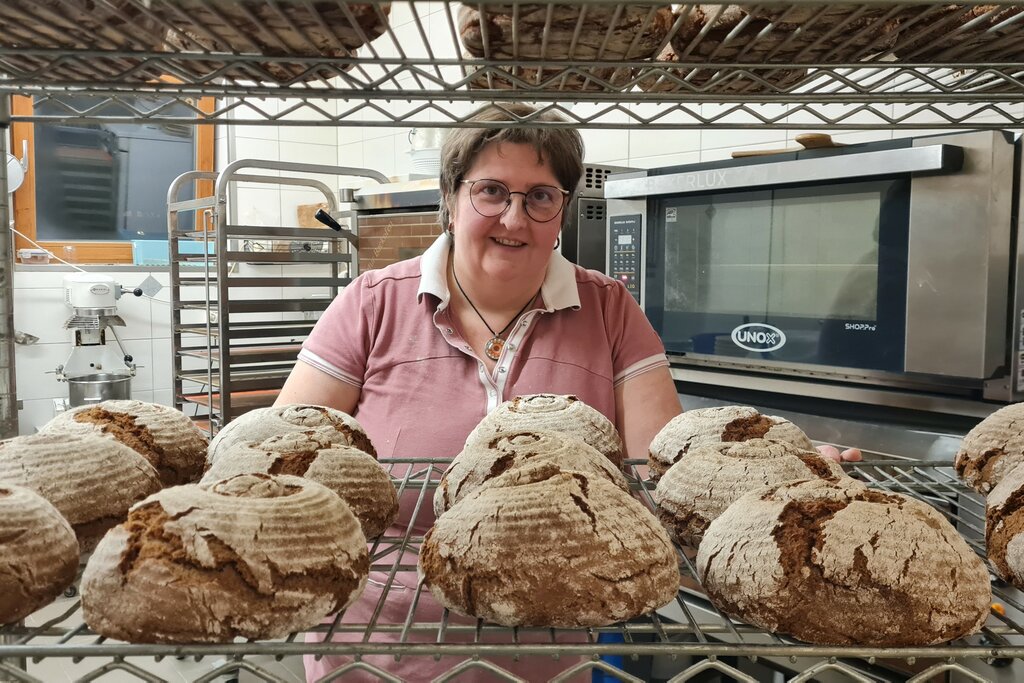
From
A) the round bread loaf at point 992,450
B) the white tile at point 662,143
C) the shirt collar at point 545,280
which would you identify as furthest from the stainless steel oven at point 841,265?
the white tile at point 662,143

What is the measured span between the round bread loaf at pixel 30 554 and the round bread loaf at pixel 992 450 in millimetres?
954

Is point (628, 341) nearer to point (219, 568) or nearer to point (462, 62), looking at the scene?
point (462, 62)

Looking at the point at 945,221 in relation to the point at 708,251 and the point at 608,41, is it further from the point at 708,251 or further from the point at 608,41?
the point at 608,41

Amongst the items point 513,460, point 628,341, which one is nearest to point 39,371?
point 628,341

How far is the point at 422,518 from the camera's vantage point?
1.22 metres

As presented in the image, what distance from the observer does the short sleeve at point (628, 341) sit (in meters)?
1.68

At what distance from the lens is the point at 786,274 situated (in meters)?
1.83

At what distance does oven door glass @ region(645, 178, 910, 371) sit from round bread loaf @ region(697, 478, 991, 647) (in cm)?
108

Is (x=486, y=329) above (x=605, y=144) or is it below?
below

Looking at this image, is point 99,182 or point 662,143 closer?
point 662,143

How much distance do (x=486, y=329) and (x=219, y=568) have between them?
1.14m

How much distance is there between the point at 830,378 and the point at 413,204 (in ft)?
5.89

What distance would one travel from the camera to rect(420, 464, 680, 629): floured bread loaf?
0.62 m

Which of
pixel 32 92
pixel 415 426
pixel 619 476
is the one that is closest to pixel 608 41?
pixel 619 476
